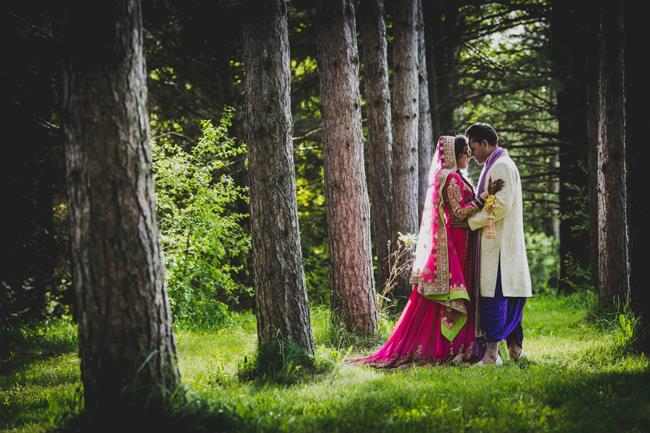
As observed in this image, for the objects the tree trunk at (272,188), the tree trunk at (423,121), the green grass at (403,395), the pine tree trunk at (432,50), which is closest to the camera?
the green grass at (403,395)

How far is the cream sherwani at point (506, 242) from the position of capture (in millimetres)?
6062

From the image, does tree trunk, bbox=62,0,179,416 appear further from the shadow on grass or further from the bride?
the shadow on grass

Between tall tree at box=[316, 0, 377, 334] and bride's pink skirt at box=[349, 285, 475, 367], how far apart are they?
3.69 feet

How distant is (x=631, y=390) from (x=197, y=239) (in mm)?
7180

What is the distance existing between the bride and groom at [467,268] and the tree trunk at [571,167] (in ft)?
28.8

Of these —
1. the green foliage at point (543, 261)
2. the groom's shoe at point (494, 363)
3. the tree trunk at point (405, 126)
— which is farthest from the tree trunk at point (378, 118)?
the green foliage at point (543, 261)

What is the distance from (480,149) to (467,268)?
54.4 inches

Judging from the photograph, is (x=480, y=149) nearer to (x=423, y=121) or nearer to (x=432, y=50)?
(x=423, y=121)

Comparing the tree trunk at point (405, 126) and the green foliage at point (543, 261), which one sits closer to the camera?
the tree trunk at point (405, 126)

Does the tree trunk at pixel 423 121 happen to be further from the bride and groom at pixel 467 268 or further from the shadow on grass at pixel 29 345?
the shadow on grass at pixel 29 345

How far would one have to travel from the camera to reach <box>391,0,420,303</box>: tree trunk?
33.4 ft

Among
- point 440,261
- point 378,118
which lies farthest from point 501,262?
point 378,118

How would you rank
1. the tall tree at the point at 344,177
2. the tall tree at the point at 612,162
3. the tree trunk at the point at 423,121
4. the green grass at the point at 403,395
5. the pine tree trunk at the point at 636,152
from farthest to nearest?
the tree trunk at the point at 423,121, the tall tree at the point at 612,162, the tall tree at the point at 344,177, the pine tree trunk at the point at 636,152, the green grass at the point at 403,395

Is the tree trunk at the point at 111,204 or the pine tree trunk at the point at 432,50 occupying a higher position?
the pine tree trunk at the point at 432,50
